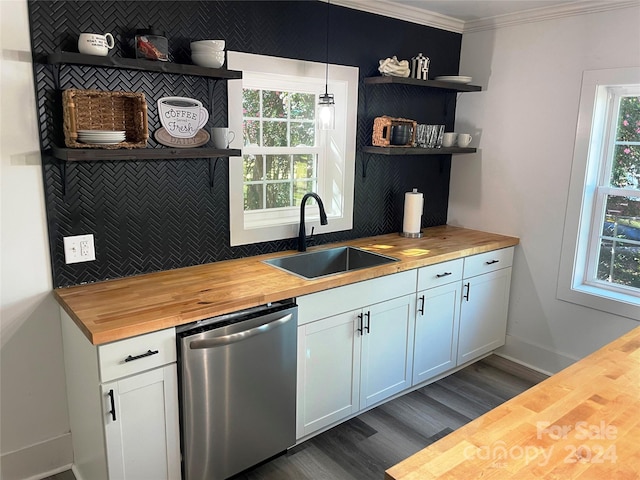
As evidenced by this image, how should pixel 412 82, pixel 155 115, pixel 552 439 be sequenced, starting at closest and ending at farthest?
1. pixel 552 439
2. pixel 155 115
3. pixel 412 82

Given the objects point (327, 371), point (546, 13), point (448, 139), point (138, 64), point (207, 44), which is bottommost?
point (327, 371)

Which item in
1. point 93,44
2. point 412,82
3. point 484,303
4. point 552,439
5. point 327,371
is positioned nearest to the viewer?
point 552,439

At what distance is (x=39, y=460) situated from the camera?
2.33 metres

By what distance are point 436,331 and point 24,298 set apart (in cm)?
224

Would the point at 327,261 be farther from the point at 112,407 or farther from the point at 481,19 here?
the point at 481,19

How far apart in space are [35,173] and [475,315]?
2.69 metres

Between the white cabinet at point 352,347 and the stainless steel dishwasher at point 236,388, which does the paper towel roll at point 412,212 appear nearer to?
the white cabinet at point 352,347

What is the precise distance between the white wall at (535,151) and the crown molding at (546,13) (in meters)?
0.04

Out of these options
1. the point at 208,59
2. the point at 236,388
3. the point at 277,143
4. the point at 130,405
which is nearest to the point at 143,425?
the point at 130,405

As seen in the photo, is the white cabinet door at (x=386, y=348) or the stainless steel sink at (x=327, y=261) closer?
the white cabinet door at (x=386, y=348)

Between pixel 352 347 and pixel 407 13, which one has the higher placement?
pixel 407 13

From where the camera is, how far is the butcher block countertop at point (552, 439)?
1180 mm

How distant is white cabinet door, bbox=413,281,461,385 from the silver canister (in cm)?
137

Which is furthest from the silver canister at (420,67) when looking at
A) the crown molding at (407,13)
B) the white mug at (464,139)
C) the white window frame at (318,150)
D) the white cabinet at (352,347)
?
the white cabinet at (352,347)
